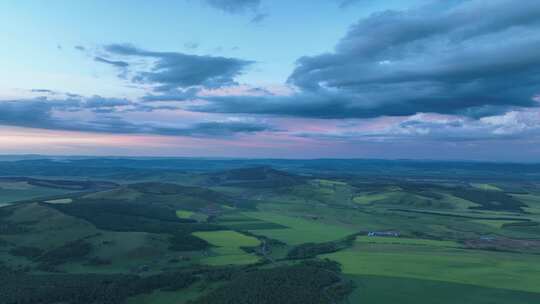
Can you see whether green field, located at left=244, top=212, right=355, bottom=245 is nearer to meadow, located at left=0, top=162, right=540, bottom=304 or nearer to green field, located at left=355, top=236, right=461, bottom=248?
meadow, located at left=0, top=162, right=540, bottom=304

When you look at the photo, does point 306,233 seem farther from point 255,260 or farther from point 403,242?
point 255,260

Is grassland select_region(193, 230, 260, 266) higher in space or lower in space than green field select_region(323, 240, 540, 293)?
lower

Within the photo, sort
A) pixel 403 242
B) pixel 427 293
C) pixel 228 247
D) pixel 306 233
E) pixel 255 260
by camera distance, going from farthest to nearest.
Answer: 1. pixel 306 233
2. pixel 403 242
3. pixel 228 247
4. pixel 255 260
5. pixel 427 293

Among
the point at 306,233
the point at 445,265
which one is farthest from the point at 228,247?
the point at 445,265

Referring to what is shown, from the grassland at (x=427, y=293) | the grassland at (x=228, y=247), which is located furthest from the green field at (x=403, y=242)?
the grassland at (x=427, y=293)

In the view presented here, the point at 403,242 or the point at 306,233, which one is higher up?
the point at 403,242

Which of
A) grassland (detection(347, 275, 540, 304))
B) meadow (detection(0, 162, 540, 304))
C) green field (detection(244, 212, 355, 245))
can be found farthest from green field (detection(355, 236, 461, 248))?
grassland (detection(347, 275, 540, 304))

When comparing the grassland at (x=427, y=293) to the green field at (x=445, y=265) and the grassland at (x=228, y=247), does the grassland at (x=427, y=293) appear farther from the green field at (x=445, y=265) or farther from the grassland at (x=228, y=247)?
the grassland at (x=228, y=247)

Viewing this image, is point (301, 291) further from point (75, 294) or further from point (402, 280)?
point (75, 294)

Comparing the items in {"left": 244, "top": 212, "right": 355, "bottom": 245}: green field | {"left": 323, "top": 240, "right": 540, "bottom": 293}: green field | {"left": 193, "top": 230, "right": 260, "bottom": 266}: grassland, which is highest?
{"left": 323, "top": 240, "right": 540, "bottom": 293}: green field
